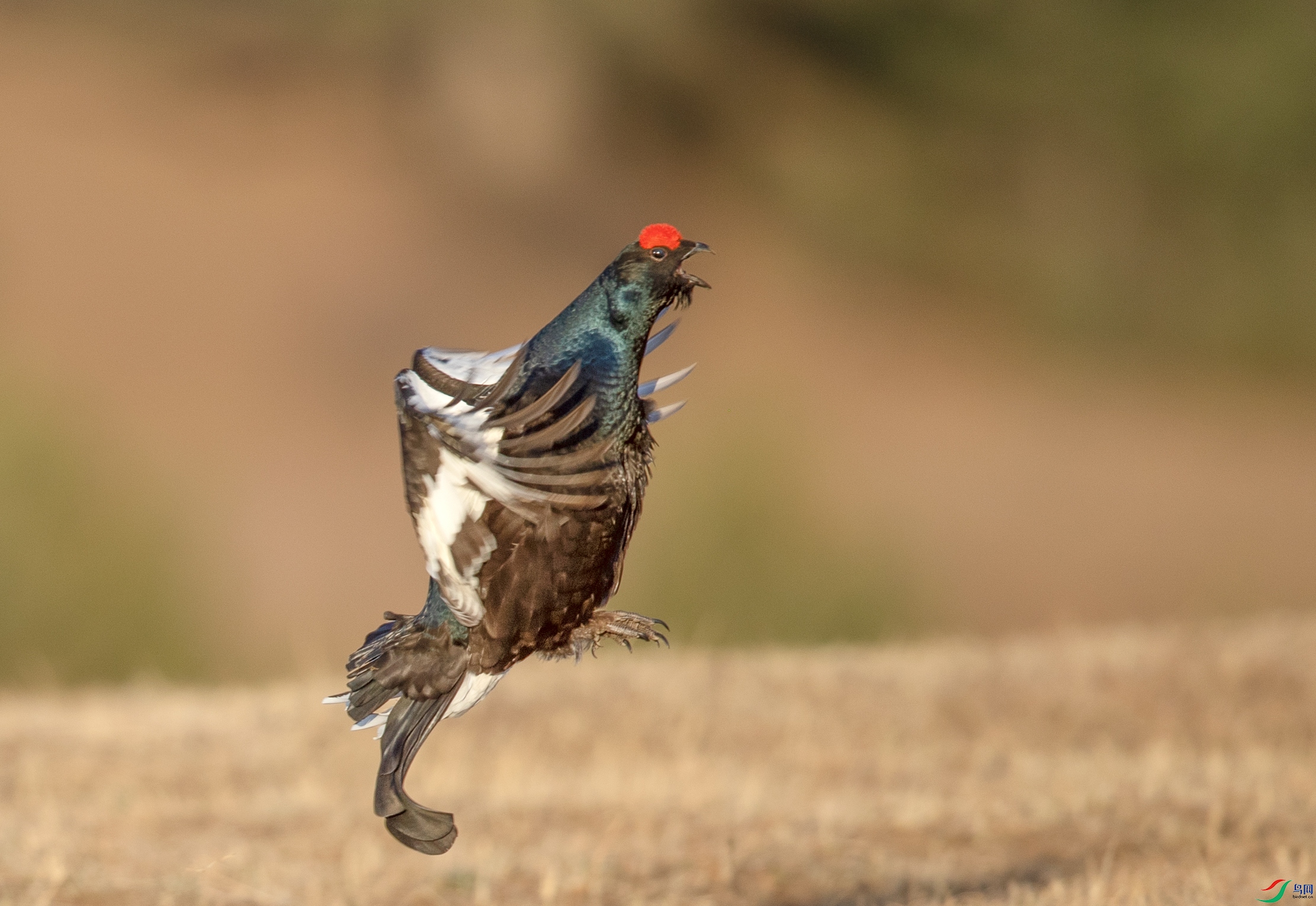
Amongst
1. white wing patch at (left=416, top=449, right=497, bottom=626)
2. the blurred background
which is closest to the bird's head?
white wing patch at (left=416, top=449, right=497, bottom=626)

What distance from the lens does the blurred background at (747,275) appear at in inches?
443

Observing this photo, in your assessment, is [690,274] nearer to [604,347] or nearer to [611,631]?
[604,347]

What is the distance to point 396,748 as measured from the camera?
312 cm

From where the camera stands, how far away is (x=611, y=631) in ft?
10.2

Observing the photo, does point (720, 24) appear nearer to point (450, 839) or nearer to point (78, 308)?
point (78, 308)

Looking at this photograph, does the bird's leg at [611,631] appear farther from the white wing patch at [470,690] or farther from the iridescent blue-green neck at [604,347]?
the iridescent blue-green neck at [604,347]

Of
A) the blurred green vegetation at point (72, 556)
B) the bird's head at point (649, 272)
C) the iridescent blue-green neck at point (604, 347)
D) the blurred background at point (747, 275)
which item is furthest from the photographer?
the blurred background at point (747, 275)

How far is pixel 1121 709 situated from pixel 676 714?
2052mm

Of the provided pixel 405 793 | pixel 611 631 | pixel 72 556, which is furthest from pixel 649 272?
pixel 72 556

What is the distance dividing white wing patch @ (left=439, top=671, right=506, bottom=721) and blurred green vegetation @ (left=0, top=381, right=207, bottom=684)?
22.9ft

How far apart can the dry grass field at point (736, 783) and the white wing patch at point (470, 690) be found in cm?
158

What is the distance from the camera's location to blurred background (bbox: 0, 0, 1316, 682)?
11250 millimetres

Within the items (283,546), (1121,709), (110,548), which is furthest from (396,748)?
(283,546)

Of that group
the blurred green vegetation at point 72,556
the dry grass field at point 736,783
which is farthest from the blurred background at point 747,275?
the dry grass field at point 736,783
